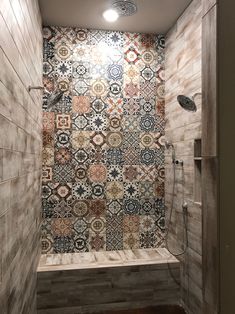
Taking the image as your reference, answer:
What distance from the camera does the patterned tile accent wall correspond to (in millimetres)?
3148

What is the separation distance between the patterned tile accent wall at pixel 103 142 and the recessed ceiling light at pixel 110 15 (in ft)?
1.19

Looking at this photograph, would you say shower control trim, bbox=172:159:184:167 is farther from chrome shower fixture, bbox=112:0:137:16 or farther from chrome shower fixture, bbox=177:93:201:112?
chrome shower fixture, bbox=112:0:137:16

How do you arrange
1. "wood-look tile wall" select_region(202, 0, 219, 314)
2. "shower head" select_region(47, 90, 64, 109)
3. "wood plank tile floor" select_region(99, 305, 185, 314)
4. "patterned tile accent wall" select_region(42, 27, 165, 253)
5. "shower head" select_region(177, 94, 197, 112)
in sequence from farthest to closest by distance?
"patterned tile accent wall" select_region(42, 27, 165, 253) < "shower head" select_region(47, 90, 64, 109) < "wood plank tile floor" select_region(99, 305, 185, 314) < "shower head" select_region(177, 94, 197, 112) < "wood-look tile wall" select_region(202, 0, 219, 314)

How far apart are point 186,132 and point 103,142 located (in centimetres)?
96

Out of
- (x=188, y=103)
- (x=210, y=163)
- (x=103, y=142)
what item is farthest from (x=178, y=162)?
(x=210, y=163)

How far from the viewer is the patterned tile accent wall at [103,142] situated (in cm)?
315

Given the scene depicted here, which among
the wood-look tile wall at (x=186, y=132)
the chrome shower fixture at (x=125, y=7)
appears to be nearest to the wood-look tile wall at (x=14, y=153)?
the chrome shower fixture at (x=125, y=7)

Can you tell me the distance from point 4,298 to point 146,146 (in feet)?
7.62

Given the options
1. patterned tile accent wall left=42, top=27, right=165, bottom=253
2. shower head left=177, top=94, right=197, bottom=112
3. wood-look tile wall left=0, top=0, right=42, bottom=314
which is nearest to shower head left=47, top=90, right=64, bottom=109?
patterned tile accent wall left=42, top=27, right=165, bottom=253

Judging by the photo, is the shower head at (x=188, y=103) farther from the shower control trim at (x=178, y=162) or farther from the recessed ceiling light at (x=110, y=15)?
the recessed ceiling light at (x=110, y=15)

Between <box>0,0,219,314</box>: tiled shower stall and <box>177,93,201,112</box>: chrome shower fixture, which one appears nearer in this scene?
<box>177,93,201,112</box>: chrome shower fixture

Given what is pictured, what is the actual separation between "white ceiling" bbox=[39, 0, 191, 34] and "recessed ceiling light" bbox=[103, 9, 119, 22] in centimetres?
5

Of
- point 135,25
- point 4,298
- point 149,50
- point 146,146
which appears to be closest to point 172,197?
point 146,146

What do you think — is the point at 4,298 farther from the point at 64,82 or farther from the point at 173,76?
the point at 173,76
